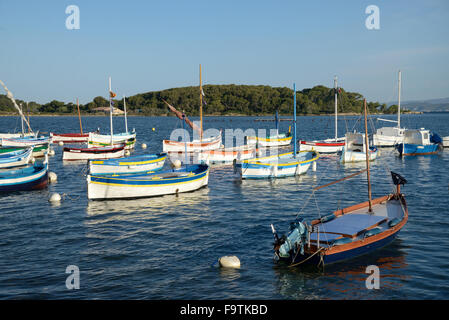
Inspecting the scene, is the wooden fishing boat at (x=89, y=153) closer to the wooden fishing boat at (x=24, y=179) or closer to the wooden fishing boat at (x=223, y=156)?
the wooden fishing boat at (x=223, y=156)

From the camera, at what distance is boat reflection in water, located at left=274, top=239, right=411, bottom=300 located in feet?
51.0

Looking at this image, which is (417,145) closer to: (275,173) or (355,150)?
(355,150)

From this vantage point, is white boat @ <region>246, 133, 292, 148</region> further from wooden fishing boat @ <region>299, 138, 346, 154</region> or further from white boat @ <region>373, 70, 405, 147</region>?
white boat @ <region>373, 70, 405, 147</region>

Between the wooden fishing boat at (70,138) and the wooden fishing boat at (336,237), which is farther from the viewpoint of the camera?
the wooden fishing boat at (70,138)

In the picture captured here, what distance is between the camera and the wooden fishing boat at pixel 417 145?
5544 centimetres

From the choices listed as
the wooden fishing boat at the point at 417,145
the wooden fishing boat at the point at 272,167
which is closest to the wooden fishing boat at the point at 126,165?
the wooden fishing boat at the point at 272,167

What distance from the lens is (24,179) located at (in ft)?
110

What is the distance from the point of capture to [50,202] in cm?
3045

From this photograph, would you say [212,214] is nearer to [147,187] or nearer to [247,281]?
[147,187]

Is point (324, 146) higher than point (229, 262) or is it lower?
higher

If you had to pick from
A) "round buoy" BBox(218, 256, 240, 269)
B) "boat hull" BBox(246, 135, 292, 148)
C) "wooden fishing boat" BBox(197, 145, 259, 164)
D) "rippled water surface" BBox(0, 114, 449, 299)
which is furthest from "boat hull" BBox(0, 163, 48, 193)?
"boat hull" BBox(246, 135, 292, 148)

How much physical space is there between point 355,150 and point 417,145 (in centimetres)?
1122

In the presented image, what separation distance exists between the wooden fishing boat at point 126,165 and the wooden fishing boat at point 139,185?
776 cm

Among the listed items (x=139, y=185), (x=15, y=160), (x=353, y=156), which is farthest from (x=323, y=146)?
(x=15, y=160)
